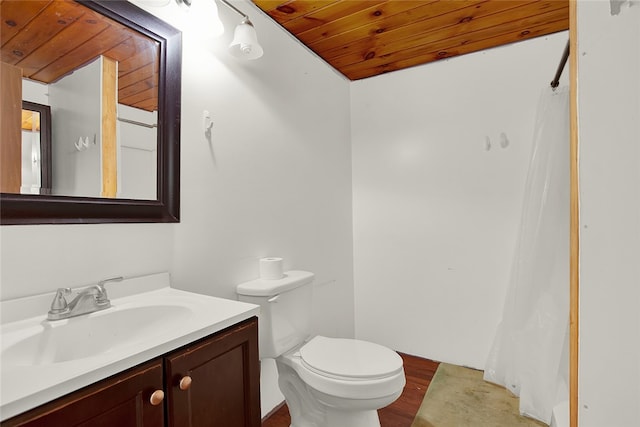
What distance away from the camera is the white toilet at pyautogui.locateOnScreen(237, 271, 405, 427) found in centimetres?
127

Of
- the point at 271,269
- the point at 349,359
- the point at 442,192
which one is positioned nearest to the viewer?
the point at 349,359

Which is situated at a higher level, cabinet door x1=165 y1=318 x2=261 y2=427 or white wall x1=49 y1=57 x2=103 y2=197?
white wall x1=49 y1=57 x2=103 y2=197

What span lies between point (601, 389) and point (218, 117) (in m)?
1.60

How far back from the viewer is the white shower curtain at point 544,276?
1616 millimetres

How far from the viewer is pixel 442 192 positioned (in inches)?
88.7

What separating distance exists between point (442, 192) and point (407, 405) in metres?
1.33

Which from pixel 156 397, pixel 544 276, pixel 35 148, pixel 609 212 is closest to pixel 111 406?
pixel 156 397

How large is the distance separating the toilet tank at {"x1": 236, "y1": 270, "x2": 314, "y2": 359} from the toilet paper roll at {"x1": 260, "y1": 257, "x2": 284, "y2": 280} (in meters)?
0.02

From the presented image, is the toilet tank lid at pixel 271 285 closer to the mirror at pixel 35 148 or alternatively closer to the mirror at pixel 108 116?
the mirror at pixel 108 116

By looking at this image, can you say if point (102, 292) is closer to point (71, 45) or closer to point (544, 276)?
point (71, 45)

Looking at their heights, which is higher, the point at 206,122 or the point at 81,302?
the point at 206,122

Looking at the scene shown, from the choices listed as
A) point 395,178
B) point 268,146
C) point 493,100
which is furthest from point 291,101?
point 493,100

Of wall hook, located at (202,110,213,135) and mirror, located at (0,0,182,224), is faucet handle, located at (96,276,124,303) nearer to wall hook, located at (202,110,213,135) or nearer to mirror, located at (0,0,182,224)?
mirror, located at (0,0,182,224)

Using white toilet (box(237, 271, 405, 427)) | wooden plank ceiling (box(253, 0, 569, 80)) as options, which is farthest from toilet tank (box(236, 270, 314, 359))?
wooden plank ceiling (box(253, 0, 569, 80))
